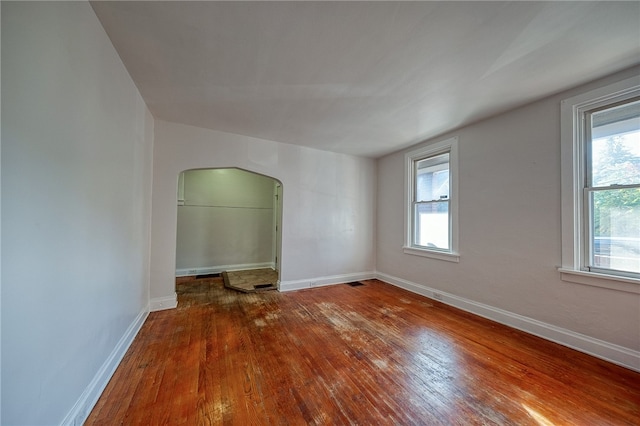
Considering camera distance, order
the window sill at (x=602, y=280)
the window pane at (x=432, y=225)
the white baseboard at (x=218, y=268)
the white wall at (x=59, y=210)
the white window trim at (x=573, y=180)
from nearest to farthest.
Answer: the white wall at (x=59, y=210) < the window sill at (x=602, y=280) < the white window trim at (x=573, y=180) < the window pane at (x=432, y=225) < the white baseboard at (x=218, y=268)

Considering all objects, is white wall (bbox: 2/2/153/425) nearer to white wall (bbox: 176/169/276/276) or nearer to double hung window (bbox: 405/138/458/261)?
white wall (bbox: 176/169/276/276)

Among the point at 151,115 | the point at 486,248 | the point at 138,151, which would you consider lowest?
the point at 486,248

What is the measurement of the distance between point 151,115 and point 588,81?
4.76m

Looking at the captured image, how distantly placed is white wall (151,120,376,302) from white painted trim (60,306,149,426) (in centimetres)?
96

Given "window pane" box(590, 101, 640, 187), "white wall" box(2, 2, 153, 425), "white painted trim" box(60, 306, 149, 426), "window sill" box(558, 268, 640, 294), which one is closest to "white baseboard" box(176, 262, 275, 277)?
"white painted trim" box(60, 306, 149, 426)

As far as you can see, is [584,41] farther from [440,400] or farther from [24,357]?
[24,357]

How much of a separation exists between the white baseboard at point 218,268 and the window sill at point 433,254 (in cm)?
326

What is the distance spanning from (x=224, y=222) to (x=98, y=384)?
3855 mm

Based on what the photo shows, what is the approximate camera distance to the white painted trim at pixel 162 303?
298 cm

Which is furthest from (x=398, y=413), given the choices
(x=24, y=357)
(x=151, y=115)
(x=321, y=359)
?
(x=151, y=115)

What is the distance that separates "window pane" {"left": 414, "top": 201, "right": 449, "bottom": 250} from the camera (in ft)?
11.7

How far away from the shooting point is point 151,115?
2.90 m

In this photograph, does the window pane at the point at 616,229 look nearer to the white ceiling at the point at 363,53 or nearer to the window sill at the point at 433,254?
the white ceiling at the point at 363,53

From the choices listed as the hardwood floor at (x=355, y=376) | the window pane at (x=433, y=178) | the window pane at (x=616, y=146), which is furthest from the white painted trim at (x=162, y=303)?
the window pane at (x=616, y=146)
